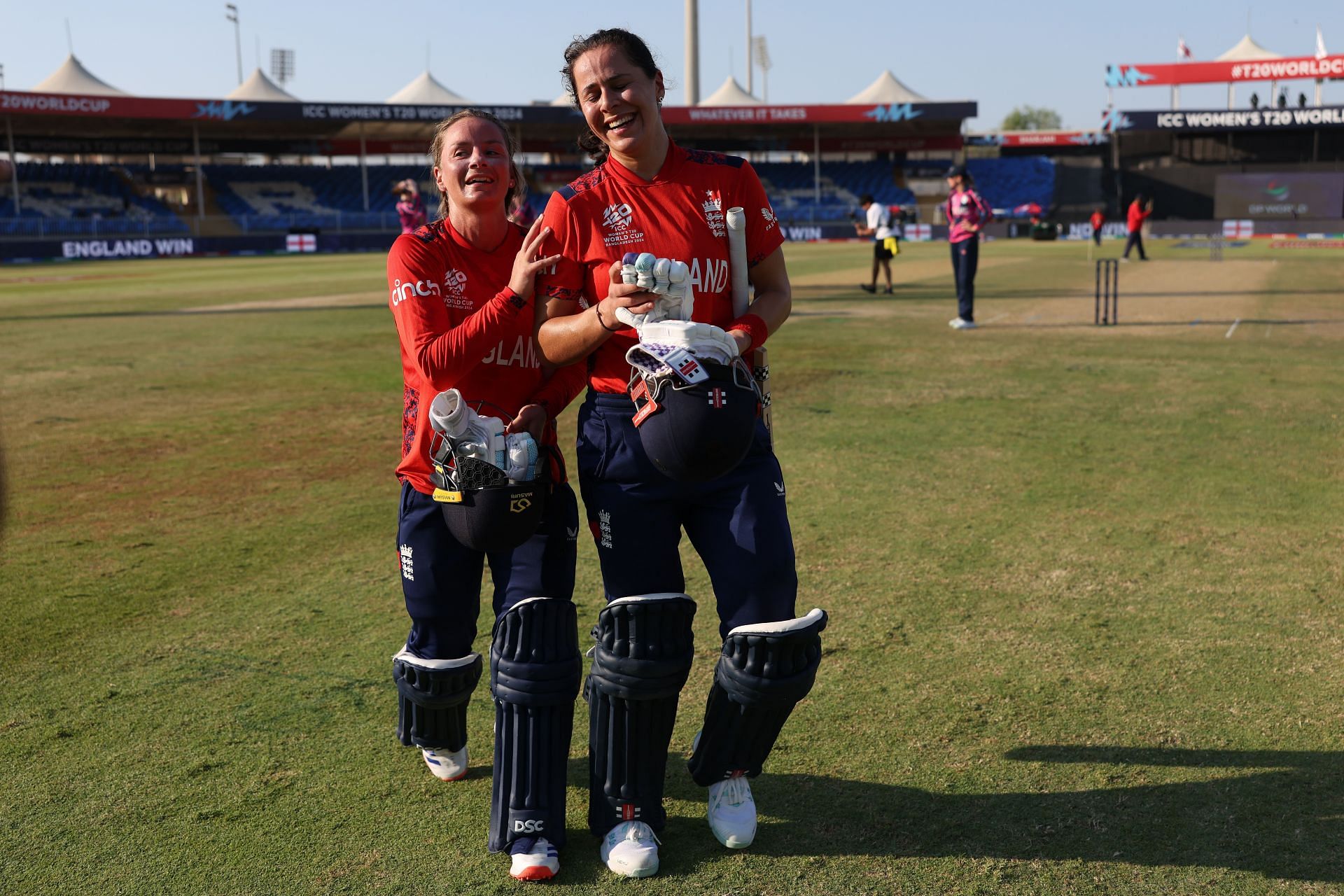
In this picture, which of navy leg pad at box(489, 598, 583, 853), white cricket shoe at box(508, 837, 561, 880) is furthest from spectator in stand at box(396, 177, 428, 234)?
white cricket shoe at box(508, 837, 561, 880)

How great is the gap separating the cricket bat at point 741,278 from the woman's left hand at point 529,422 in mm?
609

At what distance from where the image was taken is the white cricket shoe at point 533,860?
9.76ft

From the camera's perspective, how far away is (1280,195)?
183 ft

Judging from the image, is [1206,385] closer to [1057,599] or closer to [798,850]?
[1057,599]

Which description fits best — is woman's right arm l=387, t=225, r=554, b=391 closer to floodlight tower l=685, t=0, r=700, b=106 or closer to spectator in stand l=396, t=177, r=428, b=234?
spectator in stand l=396, t=177, r=428, b=234

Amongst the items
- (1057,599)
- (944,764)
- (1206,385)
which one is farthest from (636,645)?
(1206,385)

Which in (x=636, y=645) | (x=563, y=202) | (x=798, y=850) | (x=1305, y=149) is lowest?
(x=798, y=850)

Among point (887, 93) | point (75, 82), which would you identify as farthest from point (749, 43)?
point (75, 82)

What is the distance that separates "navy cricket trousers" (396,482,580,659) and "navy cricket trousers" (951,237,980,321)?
492 inches

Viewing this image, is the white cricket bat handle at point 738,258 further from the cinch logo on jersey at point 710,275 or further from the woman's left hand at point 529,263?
the woman's left hand at point 529,263

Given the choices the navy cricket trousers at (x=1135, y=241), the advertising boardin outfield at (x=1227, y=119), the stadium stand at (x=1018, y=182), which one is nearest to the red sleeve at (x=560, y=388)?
the navy cricket trousers at (x=1135, y=241)

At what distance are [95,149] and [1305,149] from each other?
212 feet

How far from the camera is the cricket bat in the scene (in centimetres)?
312

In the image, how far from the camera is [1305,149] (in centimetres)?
6050
